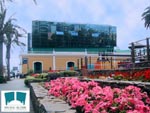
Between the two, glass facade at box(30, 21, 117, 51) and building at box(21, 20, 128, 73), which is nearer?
building at box(21, 20, 128, 73)

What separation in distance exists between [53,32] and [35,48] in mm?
4500

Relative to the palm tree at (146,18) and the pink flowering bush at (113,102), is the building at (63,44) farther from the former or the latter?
the pink flowering bush at (113,102)

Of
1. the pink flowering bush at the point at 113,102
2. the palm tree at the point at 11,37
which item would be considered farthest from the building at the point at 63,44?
the pink flowering bush at the point at 113,102

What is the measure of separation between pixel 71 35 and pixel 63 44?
2.94 m

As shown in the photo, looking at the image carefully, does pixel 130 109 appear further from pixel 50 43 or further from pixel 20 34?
pixel 50 43

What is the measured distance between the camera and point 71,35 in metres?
69.7

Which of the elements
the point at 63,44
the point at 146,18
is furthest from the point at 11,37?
the point at 63,44

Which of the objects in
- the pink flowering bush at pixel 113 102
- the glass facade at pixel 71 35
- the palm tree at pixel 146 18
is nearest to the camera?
the pink flowering bush at pixel 113 102

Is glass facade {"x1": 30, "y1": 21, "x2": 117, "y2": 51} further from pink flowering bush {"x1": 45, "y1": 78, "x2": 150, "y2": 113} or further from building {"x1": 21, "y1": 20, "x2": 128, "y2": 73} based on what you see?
pink flowering bush {"x1": 45, "y1": 78, "x2": 150, "y2": 113}

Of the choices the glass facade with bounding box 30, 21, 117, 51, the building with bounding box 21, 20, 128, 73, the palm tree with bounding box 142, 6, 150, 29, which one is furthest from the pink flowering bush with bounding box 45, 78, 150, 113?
the glass facade with bounding box 30, 21, 117, 51

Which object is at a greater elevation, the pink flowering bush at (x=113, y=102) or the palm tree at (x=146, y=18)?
the palm tree at (x=146, y=18)

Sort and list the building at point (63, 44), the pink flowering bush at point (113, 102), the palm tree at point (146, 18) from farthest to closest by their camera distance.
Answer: the building at point (63, 44)
the palm tree at point (146, 18)
the pink flowering bush at point (113, 102)

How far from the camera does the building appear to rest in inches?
2478

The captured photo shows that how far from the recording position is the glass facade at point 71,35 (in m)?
66.0
